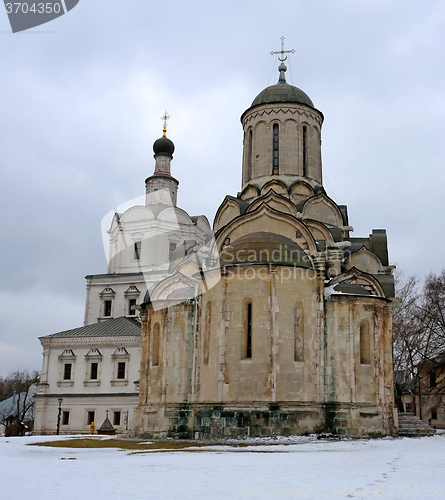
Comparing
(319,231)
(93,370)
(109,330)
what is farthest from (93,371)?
(319,231)

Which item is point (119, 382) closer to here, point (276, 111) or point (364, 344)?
point (276, 111)

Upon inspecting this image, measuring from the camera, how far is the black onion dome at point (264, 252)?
56.6ft

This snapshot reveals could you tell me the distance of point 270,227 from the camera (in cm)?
2050

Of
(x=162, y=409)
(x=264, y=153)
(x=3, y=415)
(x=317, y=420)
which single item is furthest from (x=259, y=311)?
(x=3, y=415)

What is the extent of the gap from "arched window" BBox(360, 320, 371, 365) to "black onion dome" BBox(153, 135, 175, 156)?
24.9 m

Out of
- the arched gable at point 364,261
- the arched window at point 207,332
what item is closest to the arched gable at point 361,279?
the arched gable at point 364,261

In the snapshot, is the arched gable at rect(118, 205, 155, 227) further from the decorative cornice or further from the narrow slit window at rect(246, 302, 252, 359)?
the narrow slit window at rect(246, 302, 252, 359)

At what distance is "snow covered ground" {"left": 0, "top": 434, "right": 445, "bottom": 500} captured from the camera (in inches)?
284

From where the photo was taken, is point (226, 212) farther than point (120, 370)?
No

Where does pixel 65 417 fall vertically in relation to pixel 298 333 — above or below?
below

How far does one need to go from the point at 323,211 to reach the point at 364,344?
6488 mm

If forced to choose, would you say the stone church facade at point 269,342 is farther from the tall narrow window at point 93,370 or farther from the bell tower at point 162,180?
the bell tower at point 162,180

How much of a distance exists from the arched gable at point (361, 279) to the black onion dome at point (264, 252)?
229 centimetres

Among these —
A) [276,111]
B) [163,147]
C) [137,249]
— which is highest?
[163,147]
